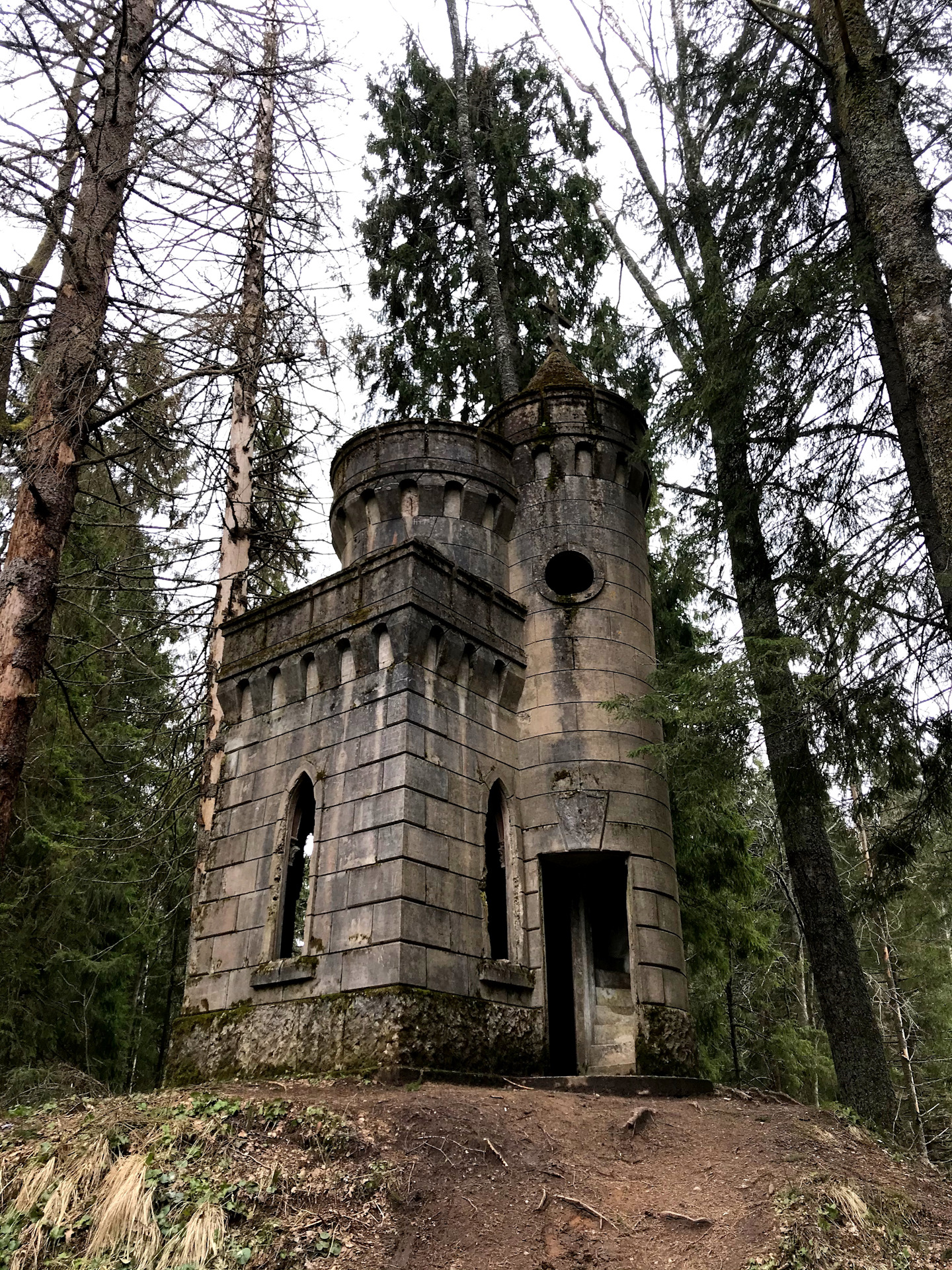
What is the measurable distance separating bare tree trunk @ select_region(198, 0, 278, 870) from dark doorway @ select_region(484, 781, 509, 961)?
351 cm

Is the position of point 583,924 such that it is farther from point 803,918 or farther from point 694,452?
point 694,452

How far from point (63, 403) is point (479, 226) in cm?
1398

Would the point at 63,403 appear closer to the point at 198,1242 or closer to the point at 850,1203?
the point at 198,1242

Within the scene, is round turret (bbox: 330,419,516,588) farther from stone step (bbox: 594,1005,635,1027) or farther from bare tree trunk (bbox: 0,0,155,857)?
stone step (bbox: 594,1005,635,1027)

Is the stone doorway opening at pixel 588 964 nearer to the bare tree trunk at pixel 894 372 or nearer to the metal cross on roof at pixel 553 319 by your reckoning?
the bare tree trunk at pixel 894 372

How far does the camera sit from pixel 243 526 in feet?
42.7

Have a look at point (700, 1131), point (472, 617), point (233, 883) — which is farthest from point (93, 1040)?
point (700, 1131)

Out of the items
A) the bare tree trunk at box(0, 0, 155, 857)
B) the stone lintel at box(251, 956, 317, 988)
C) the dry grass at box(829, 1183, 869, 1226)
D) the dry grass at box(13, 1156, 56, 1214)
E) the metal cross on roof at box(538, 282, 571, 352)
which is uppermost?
the metal cross on roof at box(538, 282, 571, 352)

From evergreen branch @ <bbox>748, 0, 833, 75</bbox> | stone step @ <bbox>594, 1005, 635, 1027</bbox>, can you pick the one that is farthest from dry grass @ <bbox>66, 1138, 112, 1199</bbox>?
evergreen branch @ <bbox>748, 0, 833, 75</bbox>

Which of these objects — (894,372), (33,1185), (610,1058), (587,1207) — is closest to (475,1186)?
(587,1207)

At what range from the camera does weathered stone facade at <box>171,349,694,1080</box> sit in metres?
9.54

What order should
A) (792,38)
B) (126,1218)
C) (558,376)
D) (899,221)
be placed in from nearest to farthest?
(126,1218) < (899,221) < (792,38) < (558,376)

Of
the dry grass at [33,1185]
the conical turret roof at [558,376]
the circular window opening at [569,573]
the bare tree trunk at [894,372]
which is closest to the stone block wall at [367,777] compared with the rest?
the circular window opening at [569,573]

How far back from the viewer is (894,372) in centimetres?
1077
